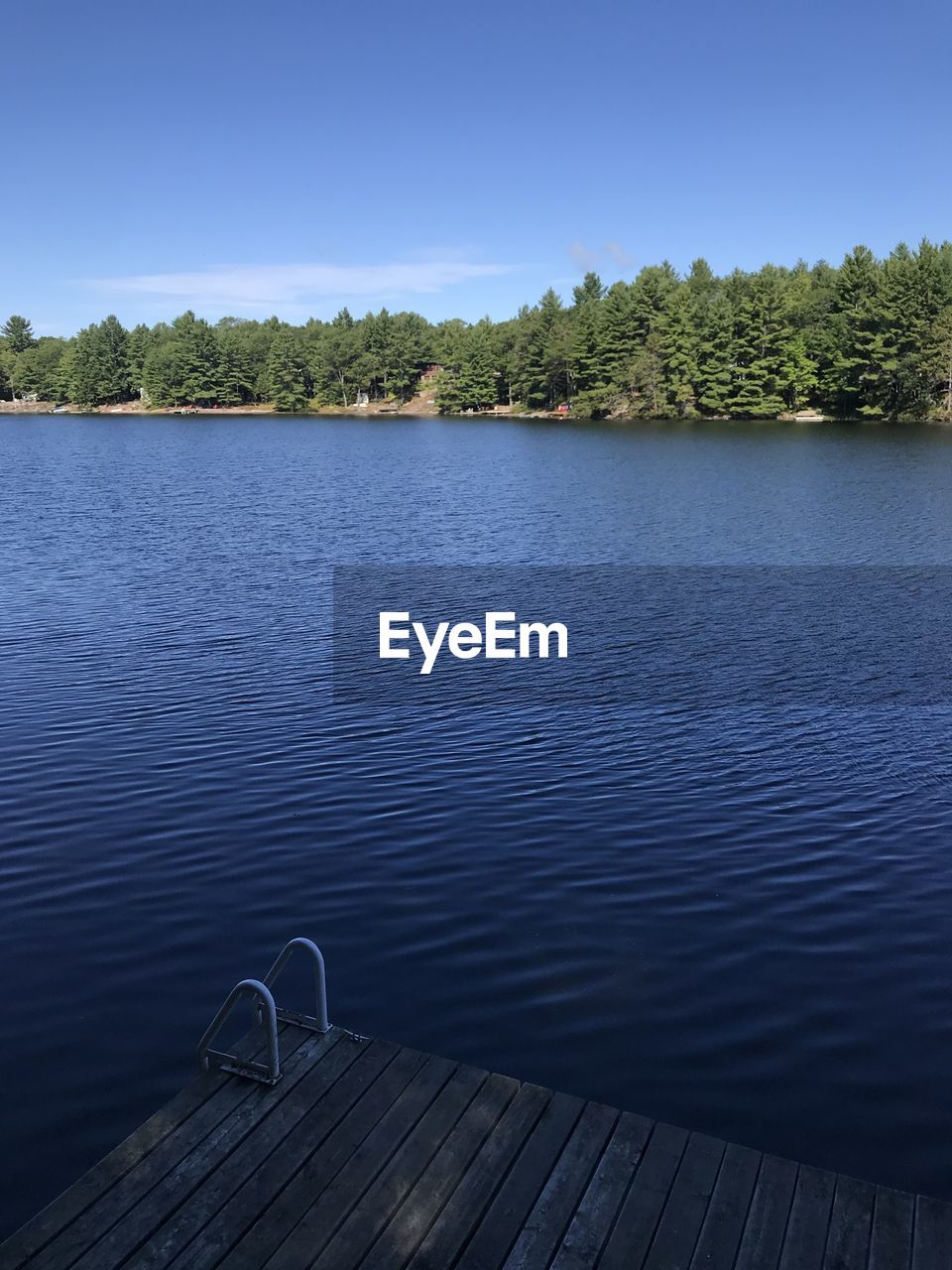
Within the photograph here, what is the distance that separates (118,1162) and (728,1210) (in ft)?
15.7

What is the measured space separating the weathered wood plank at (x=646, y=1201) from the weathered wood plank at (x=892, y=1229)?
150 cm

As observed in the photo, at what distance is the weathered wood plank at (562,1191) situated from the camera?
23.3 ft

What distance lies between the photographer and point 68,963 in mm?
12297

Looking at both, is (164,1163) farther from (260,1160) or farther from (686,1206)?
(686,1206)

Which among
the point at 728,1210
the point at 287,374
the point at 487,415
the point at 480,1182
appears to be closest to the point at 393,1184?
the point at 480,1182

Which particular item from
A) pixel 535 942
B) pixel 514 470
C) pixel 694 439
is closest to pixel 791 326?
pixel 694 439

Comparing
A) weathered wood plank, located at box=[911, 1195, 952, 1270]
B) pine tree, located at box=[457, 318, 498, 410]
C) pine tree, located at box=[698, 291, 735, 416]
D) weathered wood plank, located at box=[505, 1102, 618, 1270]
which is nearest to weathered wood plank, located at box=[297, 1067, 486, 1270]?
weathered wood plank, located at box=[505, 1102, 618, 1270]

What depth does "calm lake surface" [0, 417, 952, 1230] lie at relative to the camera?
403 inches

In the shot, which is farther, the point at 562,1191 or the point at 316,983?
the point at 316,983

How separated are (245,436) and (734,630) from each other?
4326 inches

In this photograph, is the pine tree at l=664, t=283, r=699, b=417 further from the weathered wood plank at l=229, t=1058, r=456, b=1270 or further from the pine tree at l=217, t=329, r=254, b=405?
the weathered wood plank at l=229, t=1058, r=456, b=1270

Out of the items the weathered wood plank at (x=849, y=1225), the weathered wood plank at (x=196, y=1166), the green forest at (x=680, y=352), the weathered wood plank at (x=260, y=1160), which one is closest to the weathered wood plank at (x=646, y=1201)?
the weathered wood plank at (x=849, y=1225)

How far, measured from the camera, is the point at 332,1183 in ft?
25.5

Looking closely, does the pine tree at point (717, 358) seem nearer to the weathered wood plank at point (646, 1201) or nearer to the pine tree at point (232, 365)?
the pine tree at point (232, 365)
